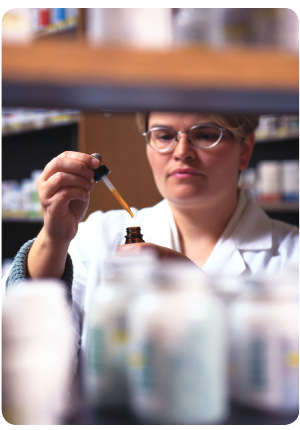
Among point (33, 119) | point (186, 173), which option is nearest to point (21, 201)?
point (33, 119)

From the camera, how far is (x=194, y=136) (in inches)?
49.8

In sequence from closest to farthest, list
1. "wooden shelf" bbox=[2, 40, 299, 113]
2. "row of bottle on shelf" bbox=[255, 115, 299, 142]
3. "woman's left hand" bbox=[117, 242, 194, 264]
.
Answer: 1. "wooden shelf" bbox=[2, 40, 299, 113]
2. "woman's left hand" bbox=[117, 242, 194, 264]
3. "row of bottle on shelf" bbox=[255, 115, 299, 142]

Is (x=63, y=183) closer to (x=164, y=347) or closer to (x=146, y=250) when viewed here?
(x=146, y=250)

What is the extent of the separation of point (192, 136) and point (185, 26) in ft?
2.11

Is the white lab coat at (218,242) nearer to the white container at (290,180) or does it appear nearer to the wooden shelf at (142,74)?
the wooden shelf at (142,74)

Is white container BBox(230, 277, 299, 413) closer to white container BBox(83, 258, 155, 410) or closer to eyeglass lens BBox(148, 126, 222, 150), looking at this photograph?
white container BBox(83, 258, 155, 410)

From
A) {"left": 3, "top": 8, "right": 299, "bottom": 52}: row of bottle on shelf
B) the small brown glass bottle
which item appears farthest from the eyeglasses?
{"left": 3, "top": 8, "right": 299, "bottom": 52}: row of bottle on shelf

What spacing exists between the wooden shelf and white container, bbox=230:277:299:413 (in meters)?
0.27

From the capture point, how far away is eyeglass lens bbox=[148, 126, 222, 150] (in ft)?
4.13

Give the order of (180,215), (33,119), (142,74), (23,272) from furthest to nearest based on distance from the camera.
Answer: (33,119) → (180,215) → (23,272) → (142,74)

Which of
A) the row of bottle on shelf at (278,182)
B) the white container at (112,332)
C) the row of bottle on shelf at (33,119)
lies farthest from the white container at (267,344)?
the row of bottle on shelf at (278,182)

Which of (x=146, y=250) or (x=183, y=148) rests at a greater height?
(x=183, y=148)

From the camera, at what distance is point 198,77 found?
1.78 feet

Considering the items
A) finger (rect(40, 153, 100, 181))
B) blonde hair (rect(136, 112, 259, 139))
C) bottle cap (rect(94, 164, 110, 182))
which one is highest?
blonde hair (rect(136, 112, 259, 139))
